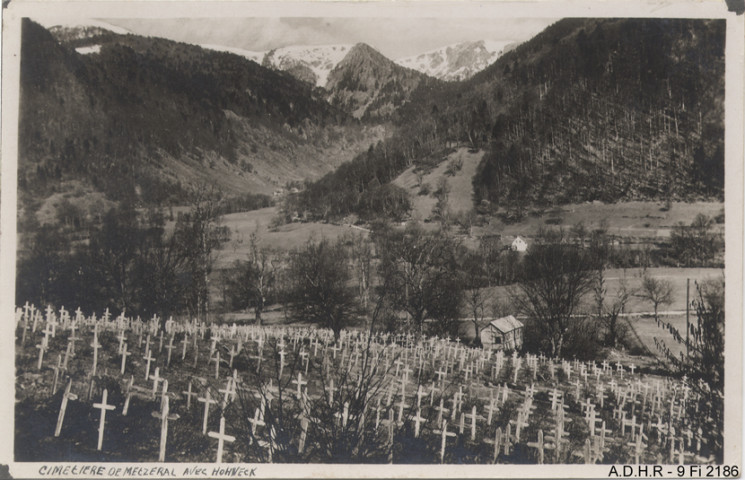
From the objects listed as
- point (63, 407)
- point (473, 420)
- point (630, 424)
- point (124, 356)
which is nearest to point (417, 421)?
point (473, 420)

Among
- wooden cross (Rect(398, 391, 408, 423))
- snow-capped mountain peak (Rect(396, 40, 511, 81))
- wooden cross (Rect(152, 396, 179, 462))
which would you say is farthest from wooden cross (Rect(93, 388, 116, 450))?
snow-capped mountain peak (Rect(396, 40, 511, 81))

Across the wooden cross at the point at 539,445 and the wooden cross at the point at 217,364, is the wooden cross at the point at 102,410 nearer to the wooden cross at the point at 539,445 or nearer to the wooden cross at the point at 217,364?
the wooden cross at the point at 217,364

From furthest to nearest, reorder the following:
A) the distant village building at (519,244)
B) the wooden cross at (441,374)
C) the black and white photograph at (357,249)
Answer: the distant village building at (519,244)
the wooden cross at (441,374)
the black and white photograph at (357,249)

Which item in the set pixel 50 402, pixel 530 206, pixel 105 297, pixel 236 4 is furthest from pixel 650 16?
pixel 50 402

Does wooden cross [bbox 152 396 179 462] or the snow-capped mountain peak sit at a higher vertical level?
the snow-capped mountain peak

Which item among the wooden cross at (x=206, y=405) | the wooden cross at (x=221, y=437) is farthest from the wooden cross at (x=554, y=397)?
the wooden cross at (x=206, y=405)

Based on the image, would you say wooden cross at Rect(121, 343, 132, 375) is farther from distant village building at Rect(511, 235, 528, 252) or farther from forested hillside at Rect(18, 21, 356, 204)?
distant village building at Rect(511, 235, 528, 252)

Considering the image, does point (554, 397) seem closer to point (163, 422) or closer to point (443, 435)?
point (443, 435)
